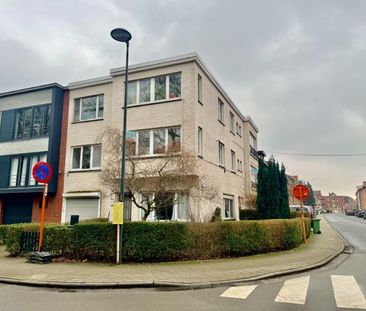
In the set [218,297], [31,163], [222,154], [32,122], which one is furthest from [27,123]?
[218,297]

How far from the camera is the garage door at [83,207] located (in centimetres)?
1884

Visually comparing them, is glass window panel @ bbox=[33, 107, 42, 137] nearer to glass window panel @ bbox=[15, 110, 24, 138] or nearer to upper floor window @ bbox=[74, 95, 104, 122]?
glass window panel @ bbox=[15, 110, 24, 138]

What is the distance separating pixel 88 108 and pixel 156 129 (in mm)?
5917

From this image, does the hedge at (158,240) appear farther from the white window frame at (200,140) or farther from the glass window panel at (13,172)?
the glass window panel at (13,172)

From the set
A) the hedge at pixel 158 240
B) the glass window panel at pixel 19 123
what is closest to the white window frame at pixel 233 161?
the hedge at pixel 158 240

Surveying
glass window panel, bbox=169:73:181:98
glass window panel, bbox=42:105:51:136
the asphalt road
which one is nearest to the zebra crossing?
the asphalt road

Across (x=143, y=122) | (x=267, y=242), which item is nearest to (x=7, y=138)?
(x=143, y=122)

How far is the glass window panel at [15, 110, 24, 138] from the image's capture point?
21.8 m

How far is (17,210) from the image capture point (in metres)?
20.9

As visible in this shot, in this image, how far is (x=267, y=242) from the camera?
11.7m

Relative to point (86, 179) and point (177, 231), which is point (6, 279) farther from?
point (86, 179)

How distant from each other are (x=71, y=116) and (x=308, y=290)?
1751 centimetres

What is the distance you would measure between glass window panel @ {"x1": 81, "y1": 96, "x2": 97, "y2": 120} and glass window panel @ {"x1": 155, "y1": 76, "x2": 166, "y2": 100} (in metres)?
4.80

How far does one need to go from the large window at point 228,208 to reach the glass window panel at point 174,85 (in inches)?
312
